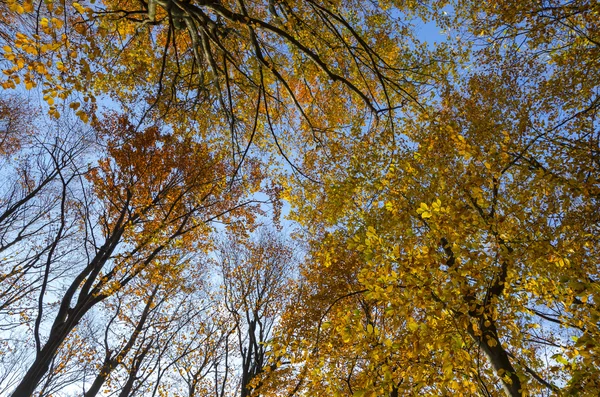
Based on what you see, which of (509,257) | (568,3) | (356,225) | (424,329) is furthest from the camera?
(356,225)

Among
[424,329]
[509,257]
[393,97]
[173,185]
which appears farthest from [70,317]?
[393,97]

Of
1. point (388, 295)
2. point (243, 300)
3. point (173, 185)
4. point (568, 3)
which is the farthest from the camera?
point (243, 300)


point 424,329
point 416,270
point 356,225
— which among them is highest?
point 356,225

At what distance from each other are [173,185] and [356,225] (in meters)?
5.19

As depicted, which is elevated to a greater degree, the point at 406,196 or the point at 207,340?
the point at 207,340

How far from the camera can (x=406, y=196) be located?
198 inches

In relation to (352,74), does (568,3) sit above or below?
below

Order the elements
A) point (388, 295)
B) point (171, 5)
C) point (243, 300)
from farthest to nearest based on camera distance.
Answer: point (243, 300) < point (171, 5) < point (388, 295)

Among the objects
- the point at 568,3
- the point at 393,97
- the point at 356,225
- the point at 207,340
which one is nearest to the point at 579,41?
the point at 568,3

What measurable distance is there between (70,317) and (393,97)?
8.47 metres

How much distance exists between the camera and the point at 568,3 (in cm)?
482

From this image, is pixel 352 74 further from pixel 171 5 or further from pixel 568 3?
pixel 171 5

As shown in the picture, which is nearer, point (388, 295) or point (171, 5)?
point (388, 295)

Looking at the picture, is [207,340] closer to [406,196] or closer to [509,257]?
[406,196]
